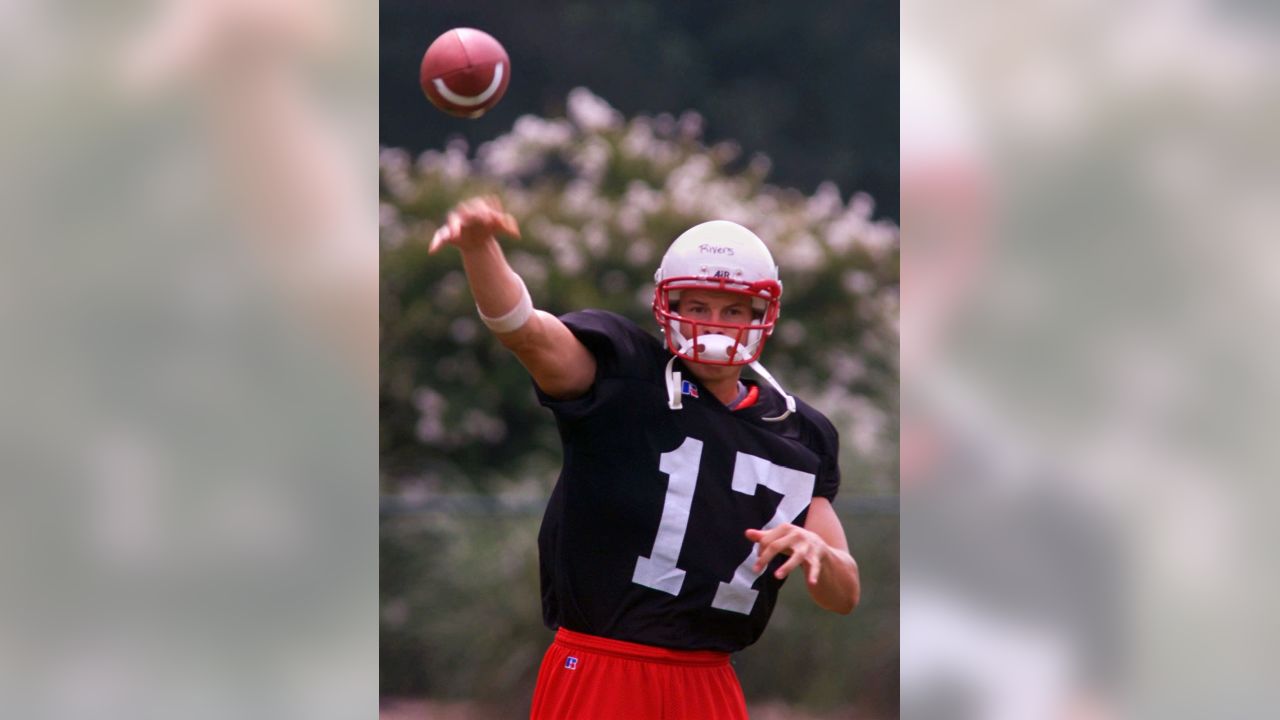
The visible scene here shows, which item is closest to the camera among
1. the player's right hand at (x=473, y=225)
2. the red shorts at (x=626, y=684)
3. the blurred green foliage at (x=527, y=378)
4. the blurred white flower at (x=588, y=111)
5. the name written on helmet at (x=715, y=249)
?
the player's right hand at (x=473, y=225)

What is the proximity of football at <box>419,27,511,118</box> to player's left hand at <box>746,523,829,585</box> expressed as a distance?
1.08m

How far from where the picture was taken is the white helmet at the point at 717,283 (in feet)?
10.2

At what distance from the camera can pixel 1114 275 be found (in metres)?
2.91

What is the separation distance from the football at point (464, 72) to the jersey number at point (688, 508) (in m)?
0.88

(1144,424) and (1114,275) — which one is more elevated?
(1114,275)

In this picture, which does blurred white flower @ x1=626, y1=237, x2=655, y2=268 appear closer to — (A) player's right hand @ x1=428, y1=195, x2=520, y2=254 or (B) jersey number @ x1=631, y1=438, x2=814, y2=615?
(B) jersey number @ x1=631, y1=438, x2=814, y2=615

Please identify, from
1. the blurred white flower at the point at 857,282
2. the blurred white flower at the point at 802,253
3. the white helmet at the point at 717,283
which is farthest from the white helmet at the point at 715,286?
the blurred white flower at the point at 857,282

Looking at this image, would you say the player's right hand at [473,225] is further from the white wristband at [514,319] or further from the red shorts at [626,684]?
the red shorts at [626,684]

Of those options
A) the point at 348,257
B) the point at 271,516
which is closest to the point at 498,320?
the point at 348,257

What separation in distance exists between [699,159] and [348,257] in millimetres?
3263

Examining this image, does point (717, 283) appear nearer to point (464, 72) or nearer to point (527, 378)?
point (464, 72)

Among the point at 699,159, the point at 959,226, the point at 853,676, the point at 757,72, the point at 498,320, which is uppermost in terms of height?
the point at 757,72

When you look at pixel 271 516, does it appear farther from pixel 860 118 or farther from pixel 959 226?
pixel 860 118

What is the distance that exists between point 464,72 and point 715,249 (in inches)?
26.7
